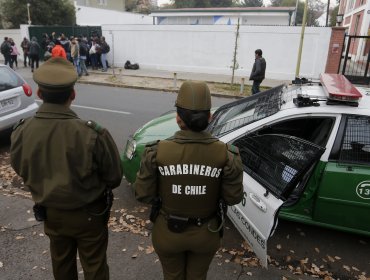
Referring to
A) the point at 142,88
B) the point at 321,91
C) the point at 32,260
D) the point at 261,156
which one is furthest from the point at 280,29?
the point at 32,260

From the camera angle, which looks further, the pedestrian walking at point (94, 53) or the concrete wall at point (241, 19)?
the concrete wall at point (241, 19)

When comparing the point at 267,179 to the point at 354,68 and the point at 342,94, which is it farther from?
the point at 354,68

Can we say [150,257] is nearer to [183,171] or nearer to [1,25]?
[183,171]

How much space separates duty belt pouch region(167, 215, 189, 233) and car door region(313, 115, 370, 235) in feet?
5.78

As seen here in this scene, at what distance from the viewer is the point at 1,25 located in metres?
30.3

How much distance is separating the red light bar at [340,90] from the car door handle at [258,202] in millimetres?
1287

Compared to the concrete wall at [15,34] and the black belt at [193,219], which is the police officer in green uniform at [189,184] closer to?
the black belt at [193,219]

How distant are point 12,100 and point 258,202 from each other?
5126mm

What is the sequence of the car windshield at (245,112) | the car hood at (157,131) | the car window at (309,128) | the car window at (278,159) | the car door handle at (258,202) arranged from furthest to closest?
the car hood at (157,131)
the car windshield at (245,112)
the car window at (309,128)
the car door handle at (258,202)
the car window at (278,159)

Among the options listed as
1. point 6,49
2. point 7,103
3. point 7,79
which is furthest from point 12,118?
point 6,49

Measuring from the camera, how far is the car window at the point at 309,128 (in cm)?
352

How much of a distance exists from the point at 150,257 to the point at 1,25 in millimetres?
33113

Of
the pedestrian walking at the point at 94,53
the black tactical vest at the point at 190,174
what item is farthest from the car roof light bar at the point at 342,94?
the pedestrian walking at the point at 94,53

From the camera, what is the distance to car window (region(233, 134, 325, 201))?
276 cm
